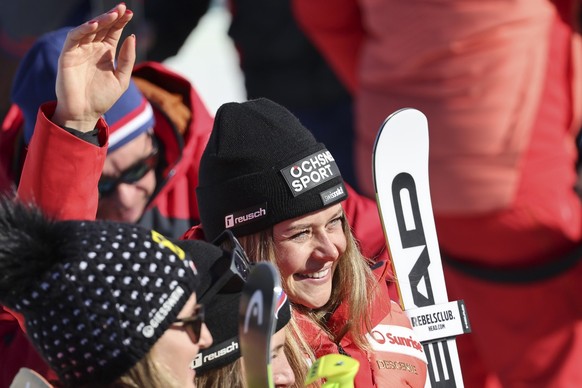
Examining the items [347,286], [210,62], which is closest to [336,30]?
[210,62]

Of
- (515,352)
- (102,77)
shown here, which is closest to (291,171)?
(102,77)

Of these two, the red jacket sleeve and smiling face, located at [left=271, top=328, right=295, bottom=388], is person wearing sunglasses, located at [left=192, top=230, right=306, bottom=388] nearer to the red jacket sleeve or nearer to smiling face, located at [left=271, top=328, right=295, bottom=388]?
smiling face, located at [left=271, top=328, right=295, bottom=388]

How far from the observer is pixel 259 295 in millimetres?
2000

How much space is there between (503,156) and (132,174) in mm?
1496

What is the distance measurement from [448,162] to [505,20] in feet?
1.86

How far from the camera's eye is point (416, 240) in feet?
10.3

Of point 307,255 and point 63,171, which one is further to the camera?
point 307,255

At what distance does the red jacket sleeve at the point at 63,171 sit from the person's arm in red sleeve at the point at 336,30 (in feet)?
8.07

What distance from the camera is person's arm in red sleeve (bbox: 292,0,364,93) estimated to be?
495 centimetres

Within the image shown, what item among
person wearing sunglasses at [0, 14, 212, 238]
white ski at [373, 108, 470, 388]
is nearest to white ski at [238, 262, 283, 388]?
white ski at [373, 108, 470, 388]

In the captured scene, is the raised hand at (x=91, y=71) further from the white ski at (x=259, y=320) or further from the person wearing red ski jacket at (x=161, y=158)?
the white ski at (x=259, y=320)

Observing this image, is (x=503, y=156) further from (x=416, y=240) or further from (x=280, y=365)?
(x=280, y=365)

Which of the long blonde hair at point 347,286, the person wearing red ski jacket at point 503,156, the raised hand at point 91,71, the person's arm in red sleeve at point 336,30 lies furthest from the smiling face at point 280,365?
the person's arm in red sleeve at point 336,30

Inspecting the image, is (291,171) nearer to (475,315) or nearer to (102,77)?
(102,77)
